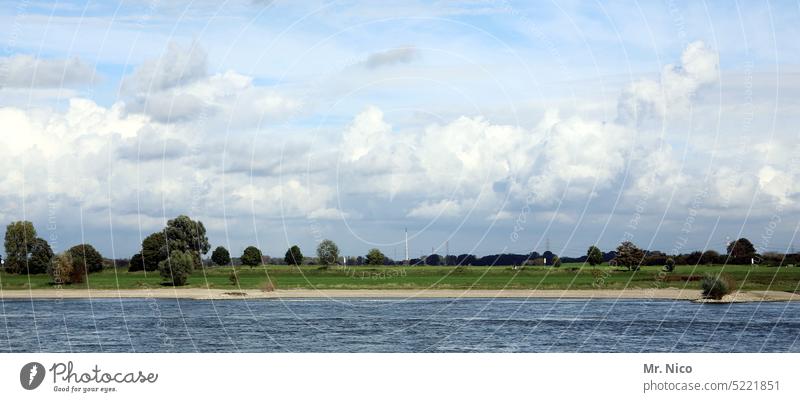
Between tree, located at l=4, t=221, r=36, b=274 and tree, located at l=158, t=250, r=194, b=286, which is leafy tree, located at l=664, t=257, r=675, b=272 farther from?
tree, located at l=4, t=221, r=36, b=274

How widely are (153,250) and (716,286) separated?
8039cm

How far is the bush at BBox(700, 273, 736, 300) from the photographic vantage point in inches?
4150

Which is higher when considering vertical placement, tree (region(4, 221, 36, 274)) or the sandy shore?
tree (region(4, 221, 36, 274))

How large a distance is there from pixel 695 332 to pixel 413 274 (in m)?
63.1

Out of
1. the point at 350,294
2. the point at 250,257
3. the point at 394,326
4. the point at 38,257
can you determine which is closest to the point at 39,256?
the point at 38,257

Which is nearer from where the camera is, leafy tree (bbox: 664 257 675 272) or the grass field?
the grass field

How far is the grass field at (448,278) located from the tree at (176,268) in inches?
59.4

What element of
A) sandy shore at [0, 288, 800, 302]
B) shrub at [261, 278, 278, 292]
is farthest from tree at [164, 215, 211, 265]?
shrub at [261, 278, 278, 292]

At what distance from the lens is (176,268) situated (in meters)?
126

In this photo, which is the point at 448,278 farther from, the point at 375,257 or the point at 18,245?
the point at 18,245

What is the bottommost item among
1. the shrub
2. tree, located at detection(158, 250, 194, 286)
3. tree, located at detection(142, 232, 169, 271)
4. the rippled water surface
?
the rippled water surface

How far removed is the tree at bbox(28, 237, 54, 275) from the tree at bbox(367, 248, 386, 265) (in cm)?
4397
